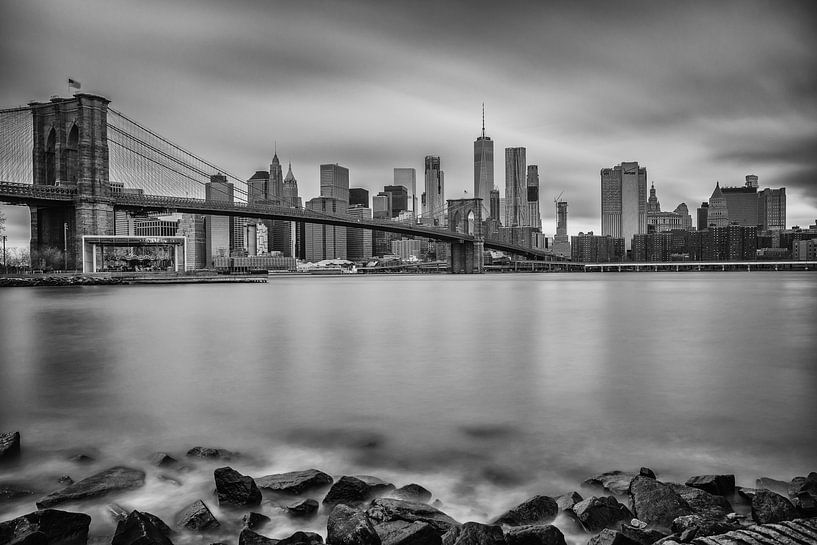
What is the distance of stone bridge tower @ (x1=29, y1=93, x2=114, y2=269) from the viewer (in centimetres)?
4741

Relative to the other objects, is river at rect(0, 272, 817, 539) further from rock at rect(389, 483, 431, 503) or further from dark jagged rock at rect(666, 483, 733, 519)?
dark jagged rock at rect(666, 483, 733, 519)

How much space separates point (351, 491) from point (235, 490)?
31.7 inches

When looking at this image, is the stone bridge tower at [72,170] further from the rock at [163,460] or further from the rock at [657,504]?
the rock at [657,504]

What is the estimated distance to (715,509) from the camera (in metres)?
3.63

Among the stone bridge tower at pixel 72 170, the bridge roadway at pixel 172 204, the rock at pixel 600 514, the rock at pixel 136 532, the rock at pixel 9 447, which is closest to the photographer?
the rock at pixel 136 532

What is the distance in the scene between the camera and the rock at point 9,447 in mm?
4887

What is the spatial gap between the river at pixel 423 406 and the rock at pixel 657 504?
666 mm

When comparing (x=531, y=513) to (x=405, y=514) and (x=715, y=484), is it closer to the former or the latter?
(x=405, y=514)

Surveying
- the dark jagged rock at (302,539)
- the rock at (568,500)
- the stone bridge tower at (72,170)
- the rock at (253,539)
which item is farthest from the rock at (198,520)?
the stone bridge tower at (72,170)

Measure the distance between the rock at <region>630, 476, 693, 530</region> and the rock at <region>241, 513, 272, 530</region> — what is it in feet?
7.81

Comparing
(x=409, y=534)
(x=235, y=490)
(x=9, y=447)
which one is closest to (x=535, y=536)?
(x=409, y=534)

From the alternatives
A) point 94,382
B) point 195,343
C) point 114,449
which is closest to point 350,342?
point 195,343

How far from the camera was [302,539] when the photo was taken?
3.14 metres

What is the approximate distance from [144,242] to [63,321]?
3808 centimetres
